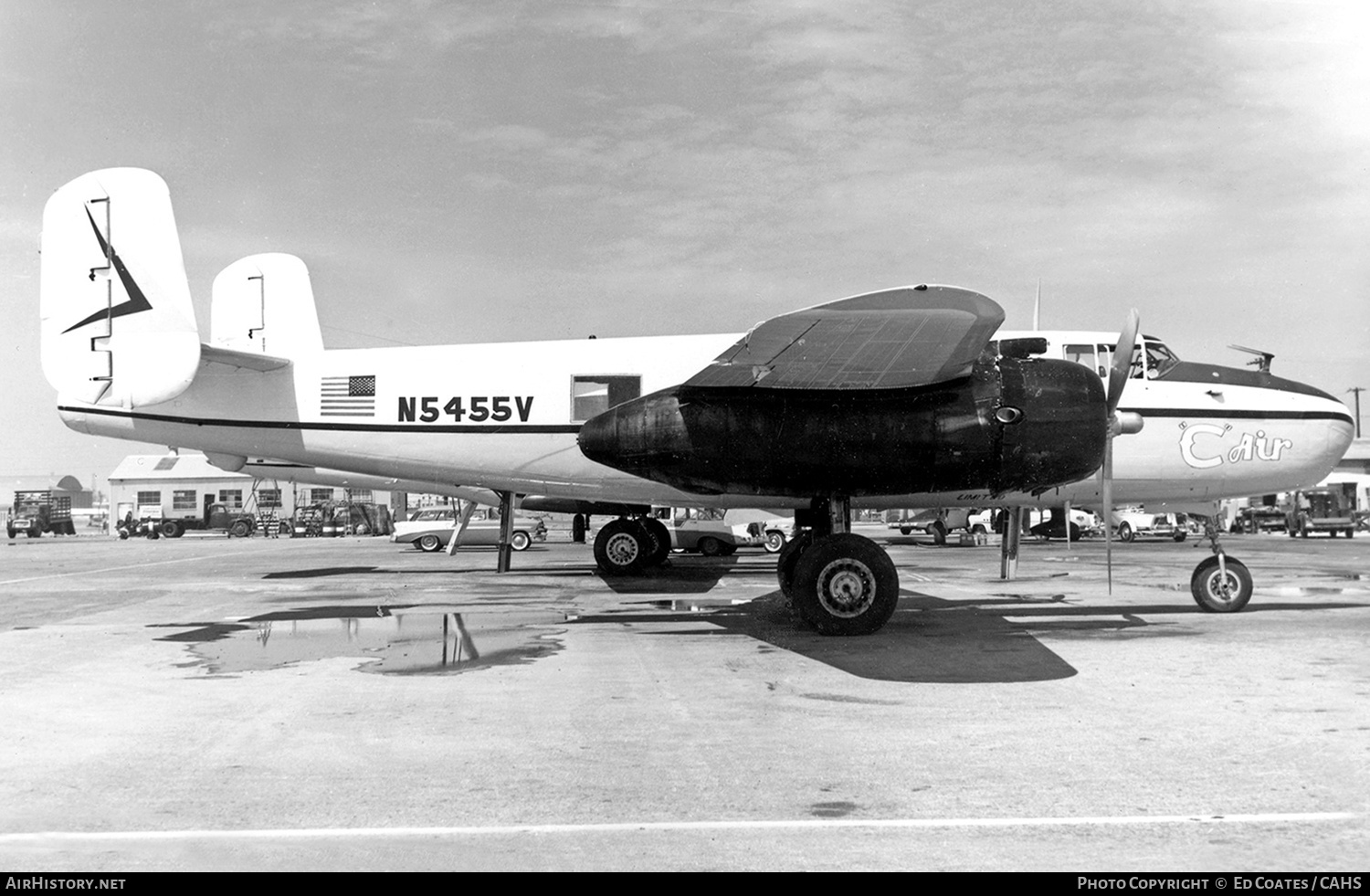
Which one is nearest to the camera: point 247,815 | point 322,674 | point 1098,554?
point 247,815

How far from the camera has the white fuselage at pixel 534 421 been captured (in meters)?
11.7

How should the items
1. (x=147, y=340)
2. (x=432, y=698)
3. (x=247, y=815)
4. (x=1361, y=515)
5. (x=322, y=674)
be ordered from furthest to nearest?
(x=1361, y=515) < (x=147, y=340) < (x=322, y=674) < (x=432, y=698) < (x=247, y=815)

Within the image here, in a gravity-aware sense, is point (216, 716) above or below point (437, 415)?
below

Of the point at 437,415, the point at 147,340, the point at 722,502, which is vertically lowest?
the point at 722,502

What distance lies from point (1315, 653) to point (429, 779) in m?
7.28

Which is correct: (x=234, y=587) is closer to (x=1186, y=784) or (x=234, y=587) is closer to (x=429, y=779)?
(x=429, y=779)

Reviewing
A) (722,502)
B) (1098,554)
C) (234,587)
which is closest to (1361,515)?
(1098,554)

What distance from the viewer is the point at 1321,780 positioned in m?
4.69

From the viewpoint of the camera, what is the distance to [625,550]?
19.1m

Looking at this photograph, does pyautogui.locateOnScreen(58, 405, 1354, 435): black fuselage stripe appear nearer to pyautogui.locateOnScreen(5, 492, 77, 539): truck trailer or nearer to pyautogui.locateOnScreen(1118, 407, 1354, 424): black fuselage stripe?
pyautogui.locateOnScreen(1118, 407, 1354, 424): black fuselage stripe

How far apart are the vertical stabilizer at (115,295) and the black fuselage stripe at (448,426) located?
1601 millimetres

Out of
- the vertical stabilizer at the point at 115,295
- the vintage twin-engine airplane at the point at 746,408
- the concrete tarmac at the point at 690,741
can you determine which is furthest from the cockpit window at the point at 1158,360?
the vertical stabilizer at the point at 115,295

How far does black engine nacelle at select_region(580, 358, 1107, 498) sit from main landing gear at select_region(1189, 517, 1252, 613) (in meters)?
2.90

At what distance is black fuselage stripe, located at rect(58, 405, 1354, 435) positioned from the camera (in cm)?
1161
